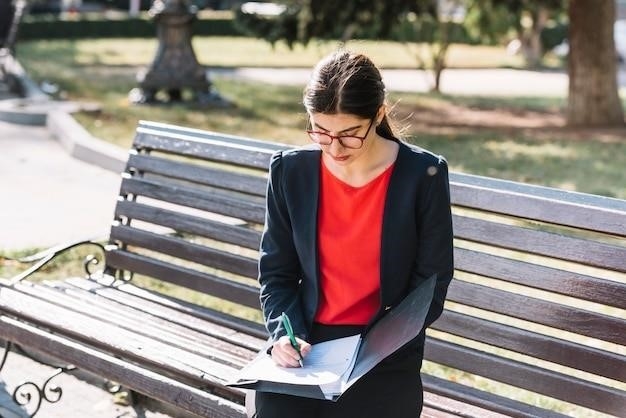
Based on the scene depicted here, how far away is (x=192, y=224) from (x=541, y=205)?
1713 mm

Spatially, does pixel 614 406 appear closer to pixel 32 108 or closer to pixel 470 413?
pixel 470 413

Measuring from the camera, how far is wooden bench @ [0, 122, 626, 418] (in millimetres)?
3270

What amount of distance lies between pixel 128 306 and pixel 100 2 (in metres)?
51.2

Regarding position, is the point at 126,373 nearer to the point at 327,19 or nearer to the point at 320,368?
the point at 320,368

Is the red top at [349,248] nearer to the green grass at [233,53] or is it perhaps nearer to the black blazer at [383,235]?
the black blazer at [383,235]

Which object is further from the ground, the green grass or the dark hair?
the dark hair

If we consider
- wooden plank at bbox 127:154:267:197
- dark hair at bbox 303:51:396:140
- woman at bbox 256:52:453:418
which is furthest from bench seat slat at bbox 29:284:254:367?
dark hair at bbox 303:51:396:140

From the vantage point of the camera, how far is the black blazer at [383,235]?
2.96 m

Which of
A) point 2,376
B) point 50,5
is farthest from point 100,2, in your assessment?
point 2,376

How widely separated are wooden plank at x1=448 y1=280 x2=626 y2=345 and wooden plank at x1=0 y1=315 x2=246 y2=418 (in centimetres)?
82

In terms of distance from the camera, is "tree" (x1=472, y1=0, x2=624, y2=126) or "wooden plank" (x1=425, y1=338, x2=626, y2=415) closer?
"wooden plank" (x1=425, y1=338, x2=626, y2=415)

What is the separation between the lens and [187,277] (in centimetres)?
452

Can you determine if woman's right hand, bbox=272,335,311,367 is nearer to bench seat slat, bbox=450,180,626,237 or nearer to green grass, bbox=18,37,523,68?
bench seat slat, bbox=450,180,626,237

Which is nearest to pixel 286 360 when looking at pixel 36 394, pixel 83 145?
pixel 36 394
